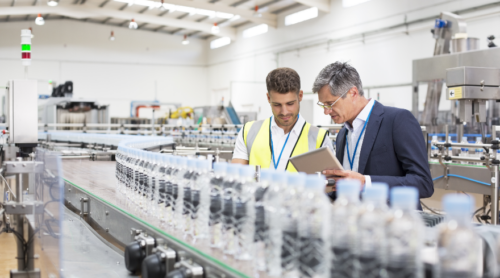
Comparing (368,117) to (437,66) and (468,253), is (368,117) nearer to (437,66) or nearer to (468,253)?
(468,253)

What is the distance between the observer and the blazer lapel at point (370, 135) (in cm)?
191

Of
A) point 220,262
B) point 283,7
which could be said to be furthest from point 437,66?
point 283,7

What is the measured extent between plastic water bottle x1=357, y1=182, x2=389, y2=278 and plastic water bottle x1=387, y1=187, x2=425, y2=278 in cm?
1

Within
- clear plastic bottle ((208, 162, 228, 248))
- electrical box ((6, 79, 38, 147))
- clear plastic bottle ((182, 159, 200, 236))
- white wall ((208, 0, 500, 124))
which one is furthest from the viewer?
white wall ((208, 0, 500, 124))

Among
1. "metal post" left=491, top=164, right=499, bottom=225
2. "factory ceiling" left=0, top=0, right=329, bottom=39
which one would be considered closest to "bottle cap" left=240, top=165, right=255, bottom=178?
"metal post" left=491, top=164, right=499, bottom=225

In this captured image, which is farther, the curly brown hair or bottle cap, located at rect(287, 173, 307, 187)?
the curly brown hair

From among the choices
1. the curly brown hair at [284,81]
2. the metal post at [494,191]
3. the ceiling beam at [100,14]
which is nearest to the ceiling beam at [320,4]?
the ceiling beam at [100,14]

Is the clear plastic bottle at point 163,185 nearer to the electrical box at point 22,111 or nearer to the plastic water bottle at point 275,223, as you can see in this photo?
the plastic water bottle at point 275,223

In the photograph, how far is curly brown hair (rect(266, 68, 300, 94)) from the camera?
1.98 metres

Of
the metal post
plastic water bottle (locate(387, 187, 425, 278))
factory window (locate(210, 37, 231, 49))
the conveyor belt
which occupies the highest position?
factory window (locate(210, 37, 231, 49))

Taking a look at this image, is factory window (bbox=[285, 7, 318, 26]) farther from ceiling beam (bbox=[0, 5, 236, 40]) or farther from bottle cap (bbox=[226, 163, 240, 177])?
bottle cap (bbox=[226, 163, 240, 177])

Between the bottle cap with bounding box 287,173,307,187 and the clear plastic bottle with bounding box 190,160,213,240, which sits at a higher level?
the bottle cap with bounding box 287,173,307,187

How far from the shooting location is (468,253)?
74cm

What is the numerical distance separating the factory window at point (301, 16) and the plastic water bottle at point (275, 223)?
11813 millimetres
